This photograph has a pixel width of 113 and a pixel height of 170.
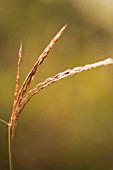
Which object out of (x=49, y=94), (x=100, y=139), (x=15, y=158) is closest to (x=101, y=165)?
(x=100, y=139)

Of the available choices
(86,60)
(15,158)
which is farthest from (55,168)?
(86,60)

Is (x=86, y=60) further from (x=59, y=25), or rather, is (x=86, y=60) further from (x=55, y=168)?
(x=55, y=168)

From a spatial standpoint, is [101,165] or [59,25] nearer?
[101,165]

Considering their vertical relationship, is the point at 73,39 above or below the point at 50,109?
above

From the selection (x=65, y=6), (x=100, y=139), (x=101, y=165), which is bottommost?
(x=101, y=165)

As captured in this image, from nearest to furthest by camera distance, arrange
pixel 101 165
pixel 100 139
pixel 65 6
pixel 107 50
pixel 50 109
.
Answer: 1. pixel 101 165
2. pixel 100 139
3. pixel 50 109
4. pixel 107 50
5. pixel 65 6

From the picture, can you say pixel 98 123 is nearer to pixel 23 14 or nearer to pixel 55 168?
pixel 55 168

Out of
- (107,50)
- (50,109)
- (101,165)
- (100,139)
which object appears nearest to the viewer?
(101,165)
